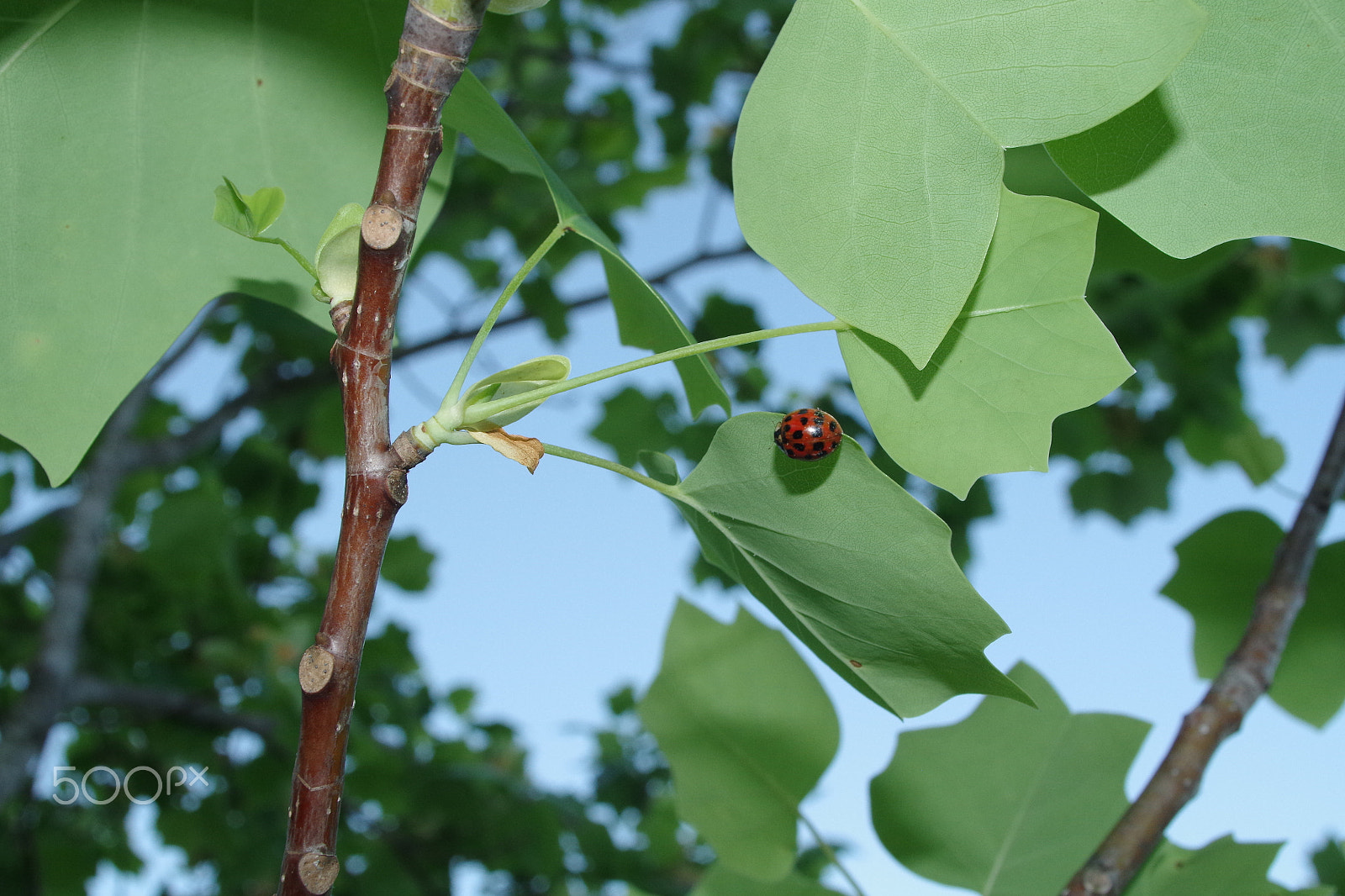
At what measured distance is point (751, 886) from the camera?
0.59 metres

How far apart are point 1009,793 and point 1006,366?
359mm

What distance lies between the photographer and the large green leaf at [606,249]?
15.4 inches

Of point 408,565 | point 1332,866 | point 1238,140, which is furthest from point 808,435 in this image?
point 408,565

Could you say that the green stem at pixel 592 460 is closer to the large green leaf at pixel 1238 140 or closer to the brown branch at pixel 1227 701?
the large green leaf at pixel 1238 140

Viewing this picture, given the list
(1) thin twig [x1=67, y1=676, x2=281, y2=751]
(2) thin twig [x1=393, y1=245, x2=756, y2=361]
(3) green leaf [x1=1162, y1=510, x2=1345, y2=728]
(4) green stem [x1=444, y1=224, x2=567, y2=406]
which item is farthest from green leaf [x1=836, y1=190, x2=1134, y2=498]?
(1) thin twig [x1=67, y1=676, x2=281, y2=751]

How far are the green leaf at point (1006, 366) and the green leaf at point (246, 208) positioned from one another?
0.70ft

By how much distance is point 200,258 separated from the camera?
1.55 ft

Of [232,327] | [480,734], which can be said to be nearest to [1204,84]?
[232,327]

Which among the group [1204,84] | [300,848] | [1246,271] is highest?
[1204,84]

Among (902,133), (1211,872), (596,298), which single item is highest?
(902,133)

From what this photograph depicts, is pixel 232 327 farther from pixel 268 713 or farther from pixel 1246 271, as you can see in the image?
pixel 1246 271

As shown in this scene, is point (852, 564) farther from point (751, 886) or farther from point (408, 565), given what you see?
point (408, 565)

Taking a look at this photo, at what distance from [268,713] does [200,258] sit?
154 centimetres

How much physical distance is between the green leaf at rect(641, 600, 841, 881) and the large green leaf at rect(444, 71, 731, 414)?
0.18 meters
